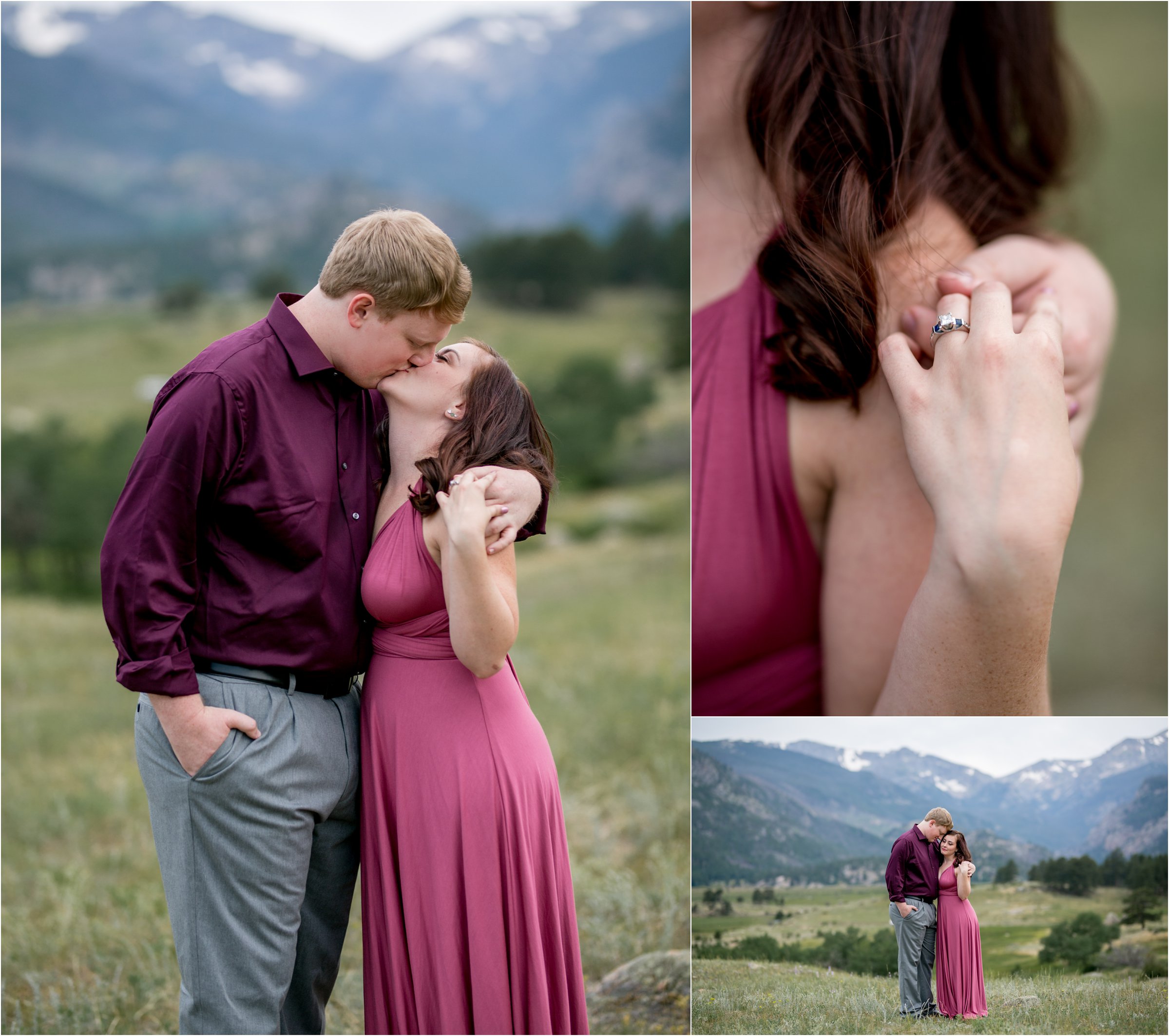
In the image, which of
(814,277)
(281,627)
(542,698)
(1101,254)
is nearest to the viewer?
(281,627)

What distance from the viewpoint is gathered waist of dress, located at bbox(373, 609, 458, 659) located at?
201 centimetres

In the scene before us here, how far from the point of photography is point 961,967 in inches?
89.8

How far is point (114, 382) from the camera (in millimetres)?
12180

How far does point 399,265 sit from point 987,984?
2165mm

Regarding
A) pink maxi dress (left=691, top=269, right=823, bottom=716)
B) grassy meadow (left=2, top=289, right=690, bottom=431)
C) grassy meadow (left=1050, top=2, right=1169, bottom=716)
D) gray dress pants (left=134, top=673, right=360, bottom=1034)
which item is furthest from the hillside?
grassy meadow (left=2, top=289, right=690, bottom=431)

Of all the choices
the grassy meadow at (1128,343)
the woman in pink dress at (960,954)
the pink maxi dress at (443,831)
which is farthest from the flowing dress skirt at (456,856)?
the grassy meadow at (1128,343)

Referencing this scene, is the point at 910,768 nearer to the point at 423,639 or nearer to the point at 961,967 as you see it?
the point at 961,967

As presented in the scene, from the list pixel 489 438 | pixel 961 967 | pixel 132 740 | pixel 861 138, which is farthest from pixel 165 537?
pixel 132 740

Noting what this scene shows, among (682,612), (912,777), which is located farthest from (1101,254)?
(682,612)

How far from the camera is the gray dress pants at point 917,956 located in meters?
2.29

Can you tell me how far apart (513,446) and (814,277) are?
2.49 ft

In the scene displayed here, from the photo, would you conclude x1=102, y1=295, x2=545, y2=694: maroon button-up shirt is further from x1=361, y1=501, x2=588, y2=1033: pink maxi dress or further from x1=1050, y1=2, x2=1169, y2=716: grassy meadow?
x1=1050, y1=2, x2=1169, y2=716: grassy meadow

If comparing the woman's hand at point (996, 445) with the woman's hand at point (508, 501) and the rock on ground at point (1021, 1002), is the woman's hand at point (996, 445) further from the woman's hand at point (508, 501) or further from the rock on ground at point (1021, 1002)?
the rock on ground at point (1021, 1002)

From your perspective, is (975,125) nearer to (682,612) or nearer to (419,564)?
(419,564)
